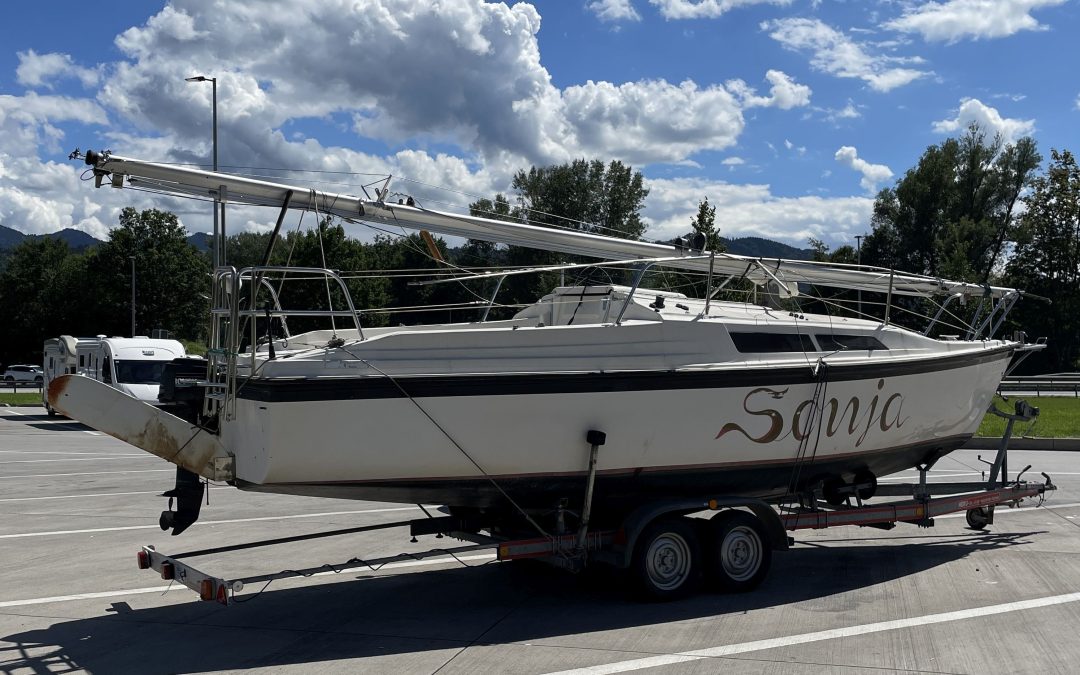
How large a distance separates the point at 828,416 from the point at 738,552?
66.4 inches

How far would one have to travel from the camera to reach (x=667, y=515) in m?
8.12

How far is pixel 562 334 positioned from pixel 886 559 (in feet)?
14.4

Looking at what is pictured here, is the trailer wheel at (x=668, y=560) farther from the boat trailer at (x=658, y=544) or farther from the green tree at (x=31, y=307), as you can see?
the green tree at (x=31, y=307)

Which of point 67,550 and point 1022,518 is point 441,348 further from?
point 1022,518

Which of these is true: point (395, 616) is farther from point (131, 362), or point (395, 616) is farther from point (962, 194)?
point (962, 194)

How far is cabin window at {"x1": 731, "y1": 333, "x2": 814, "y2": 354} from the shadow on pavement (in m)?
2.11

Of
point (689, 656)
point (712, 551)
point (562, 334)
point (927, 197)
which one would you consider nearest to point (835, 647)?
point (689, 656)

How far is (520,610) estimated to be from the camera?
7.94m

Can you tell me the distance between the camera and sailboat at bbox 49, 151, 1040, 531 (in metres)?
7.27

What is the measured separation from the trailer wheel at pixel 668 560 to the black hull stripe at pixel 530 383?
1164 mm

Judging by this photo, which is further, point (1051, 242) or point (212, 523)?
point (1051, 242)

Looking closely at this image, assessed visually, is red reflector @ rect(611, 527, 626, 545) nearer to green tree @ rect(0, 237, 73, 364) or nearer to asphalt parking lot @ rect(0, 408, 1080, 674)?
asphalt parking lot @ rect(0, 408, 1080, 674)

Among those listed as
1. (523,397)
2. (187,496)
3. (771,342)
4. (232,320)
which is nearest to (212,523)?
Result: (187,496)

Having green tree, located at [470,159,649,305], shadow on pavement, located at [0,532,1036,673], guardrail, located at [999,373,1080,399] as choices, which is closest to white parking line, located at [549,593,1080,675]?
shadow on pavement, located at [0,532,1036,673]
